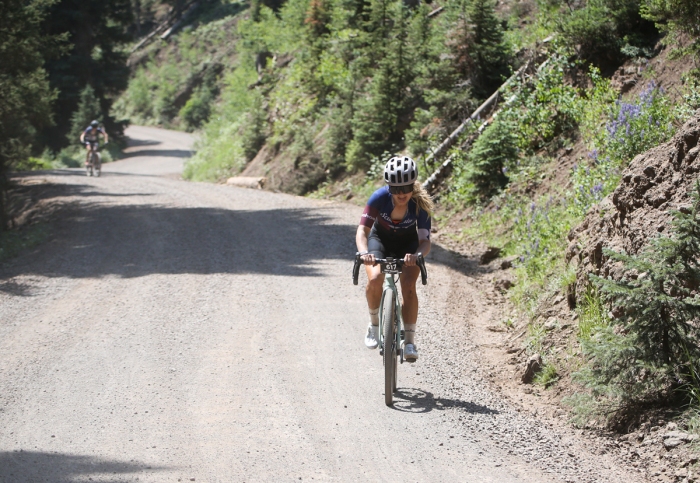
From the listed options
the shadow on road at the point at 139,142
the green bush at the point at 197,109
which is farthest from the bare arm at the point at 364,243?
the green bush at the point at 197,109

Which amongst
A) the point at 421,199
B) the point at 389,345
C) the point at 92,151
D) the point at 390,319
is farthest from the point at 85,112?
the point at 389,345

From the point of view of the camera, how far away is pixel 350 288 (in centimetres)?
1137

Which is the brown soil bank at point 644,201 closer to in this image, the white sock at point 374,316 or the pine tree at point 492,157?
the white sock at point 374,316

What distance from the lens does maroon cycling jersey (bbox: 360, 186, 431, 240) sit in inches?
281

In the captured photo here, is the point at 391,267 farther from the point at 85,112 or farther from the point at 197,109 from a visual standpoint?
the point at 197,109

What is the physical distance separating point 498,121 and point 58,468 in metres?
10.8

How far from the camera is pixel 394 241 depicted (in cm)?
730

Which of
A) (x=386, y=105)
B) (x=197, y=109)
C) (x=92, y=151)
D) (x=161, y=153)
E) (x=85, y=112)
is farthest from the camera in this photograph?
(x=197, y=109)

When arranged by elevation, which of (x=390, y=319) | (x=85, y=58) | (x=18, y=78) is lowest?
(x=390, y=319)

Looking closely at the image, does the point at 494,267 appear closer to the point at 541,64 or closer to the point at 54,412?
the point at 541,64

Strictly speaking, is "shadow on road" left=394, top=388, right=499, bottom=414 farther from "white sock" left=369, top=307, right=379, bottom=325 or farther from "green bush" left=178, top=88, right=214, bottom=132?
"green bush" left=178, top=88, right=214, bottom=132

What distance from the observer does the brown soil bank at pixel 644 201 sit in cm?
704

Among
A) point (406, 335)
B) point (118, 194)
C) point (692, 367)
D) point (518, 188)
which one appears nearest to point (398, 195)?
point (406, 335)

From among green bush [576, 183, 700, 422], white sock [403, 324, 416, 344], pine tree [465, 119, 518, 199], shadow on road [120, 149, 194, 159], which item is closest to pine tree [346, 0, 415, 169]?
pine tree [465, 119, 518, 199]
